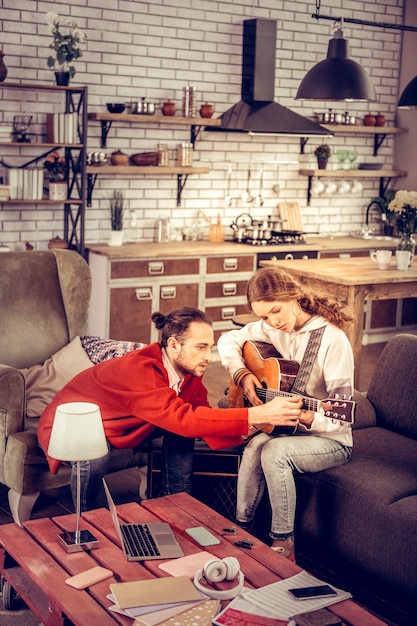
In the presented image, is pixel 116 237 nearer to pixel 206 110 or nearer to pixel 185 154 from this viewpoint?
pixel 185 154

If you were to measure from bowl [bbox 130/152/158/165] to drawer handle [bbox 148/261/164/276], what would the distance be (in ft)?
2.97

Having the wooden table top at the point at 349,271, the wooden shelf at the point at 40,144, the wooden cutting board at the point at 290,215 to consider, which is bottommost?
the wooden table top at the point at 349,271

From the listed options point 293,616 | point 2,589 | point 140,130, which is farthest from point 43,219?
point 293,616

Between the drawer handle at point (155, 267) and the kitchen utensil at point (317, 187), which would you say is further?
the kitchen utensil at point (317, 187)

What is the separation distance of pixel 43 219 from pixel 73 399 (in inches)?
135

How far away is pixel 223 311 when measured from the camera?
22.6ft

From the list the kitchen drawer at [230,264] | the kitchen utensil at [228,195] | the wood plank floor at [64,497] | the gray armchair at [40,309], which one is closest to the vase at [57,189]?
the kitchen drawer at [230,264]

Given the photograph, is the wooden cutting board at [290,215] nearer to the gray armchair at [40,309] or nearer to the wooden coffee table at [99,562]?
the gray armchair at [40,309]

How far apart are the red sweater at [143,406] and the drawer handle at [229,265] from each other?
132 inches

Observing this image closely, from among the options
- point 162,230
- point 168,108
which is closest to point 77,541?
point 162,230

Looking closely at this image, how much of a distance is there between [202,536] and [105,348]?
160 cm

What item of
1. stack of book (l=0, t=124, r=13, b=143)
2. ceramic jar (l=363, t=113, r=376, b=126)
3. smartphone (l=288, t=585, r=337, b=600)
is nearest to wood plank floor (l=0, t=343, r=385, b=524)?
smartphone (l=288, t=585, r=337, b=600)

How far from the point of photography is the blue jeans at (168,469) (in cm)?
342

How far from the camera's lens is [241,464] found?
350cm
